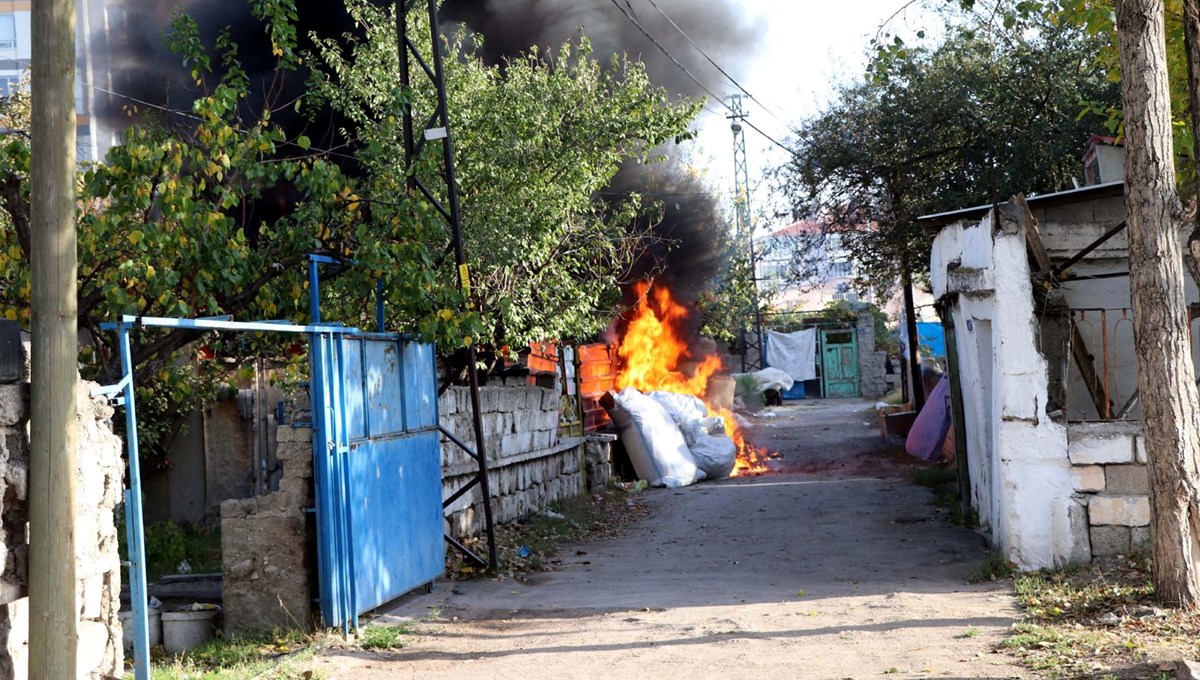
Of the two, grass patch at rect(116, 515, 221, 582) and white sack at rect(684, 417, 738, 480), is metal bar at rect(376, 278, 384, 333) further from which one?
white sack at rect(684, 417, 738, 480)

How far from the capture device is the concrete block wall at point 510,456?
11977 mm

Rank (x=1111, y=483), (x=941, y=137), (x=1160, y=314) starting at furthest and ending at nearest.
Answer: (x=941, y=137) → (x=1111, y=483) → (x=1160, y=314)

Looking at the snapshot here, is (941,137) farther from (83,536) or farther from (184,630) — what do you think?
(83,536)

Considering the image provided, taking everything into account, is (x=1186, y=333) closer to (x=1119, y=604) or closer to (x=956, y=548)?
(x=1119, y=604)

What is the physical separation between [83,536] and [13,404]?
73cm

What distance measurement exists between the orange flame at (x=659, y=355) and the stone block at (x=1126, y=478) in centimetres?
1187

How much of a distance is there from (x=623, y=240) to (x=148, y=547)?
22.4ft

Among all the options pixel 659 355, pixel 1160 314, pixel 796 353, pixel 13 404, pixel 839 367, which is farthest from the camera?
pixel 839 367

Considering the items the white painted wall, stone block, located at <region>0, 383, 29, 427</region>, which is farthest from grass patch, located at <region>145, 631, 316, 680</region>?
the white painted wall

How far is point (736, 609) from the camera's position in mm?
8664

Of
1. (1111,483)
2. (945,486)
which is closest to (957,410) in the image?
(945,486)

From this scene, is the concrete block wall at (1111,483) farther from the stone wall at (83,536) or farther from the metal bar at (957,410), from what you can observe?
A: the stone wall at (83,536)

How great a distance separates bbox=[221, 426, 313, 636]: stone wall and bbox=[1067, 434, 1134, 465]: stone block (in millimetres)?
6141

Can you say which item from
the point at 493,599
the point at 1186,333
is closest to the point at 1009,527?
the point at 1186,333
